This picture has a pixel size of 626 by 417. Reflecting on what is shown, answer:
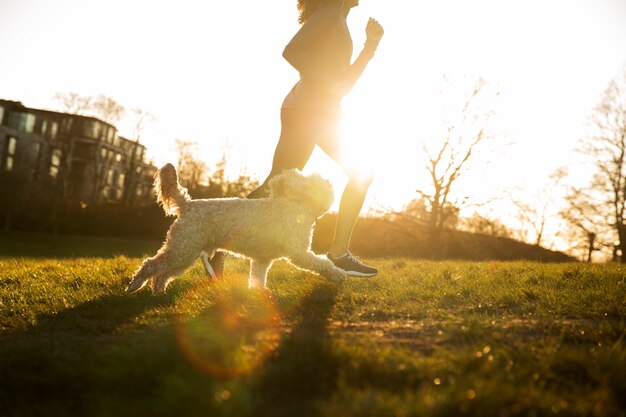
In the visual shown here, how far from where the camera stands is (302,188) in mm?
5762

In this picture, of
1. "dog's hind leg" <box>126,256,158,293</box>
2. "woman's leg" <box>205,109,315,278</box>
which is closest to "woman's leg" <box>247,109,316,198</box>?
"woman's leg" <box>205,109,315,278</box>

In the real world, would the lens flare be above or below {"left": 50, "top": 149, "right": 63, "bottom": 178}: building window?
below

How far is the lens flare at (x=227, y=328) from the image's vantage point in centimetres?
275

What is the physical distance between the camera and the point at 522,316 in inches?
175

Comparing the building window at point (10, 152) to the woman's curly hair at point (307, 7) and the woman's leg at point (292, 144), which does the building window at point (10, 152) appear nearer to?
the woman's curly hair at point (307, 7)

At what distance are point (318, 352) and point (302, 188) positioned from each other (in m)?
3.07

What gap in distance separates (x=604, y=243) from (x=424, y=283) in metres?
37.8

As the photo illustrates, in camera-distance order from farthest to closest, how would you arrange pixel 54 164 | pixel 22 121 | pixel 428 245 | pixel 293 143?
pixel 22 121 → pixel 54 164 → pixel 428 245 → pixel 293 143

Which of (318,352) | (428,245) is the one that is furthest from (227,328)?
(428,245)

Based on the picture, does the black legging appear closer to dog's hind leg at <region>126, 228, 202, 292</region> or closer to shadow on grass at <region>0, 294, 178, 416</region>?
dog's hind leg at <region>126, 228, 202, 292</region>

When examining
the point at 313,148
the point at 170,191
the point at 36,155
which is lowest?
the point at 170,191

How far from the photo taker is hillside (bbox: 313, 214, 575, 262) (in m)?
29.6

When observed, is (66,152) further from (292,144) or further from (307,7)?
(292,144)

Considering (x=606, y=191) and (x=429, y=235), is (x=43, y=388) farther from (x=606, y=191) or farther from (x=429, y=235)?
(x=606, y=191)
